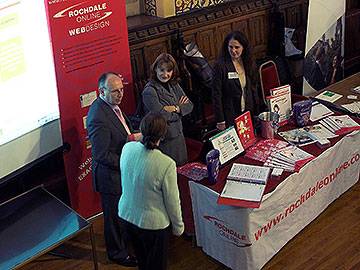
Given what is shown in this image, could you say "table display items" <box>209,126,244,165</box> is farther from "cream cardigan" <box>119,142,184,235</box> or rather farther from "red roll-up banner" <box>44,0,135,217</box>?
"red roll-up banner" <box>44,0,135,217</box>

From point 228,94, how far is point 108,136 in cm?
124

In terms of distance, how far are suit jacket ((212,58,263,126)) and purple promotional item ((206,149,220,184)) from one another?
789 mm

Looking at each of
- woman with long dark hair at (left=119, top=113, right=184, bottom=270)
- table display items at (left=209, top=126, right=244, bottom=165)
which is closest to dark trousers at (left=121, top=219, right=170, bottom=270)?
woman with long dark hair at (left=119, top=113, right=184, bottom=270)

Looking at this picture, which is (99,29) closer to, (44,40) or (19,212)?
(44,40)

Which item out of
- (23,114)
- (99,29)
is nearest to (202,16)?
(99,29)

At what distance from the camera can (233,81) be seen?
458 cm

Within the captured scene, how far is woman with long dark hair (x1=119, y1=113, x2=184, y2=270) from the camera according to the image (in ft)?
10.6

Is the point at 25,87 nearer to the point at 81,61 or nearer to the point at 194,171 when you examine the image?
the point at 81,61

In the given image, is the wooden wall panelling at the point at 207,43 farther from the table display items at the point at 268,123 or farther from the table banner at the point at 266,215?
the table banner at the point at 266,215

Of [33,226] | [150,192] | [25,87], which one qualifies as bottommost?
[33,226]

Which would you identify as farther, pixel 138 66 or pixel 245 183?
pixel 138 66

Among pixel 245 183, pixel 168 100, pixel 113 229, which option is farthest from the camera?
pixel 168 100

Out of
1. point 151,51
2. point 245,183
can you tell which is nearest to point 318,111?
point 245,183

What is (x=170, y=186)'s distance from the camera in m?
3.25
